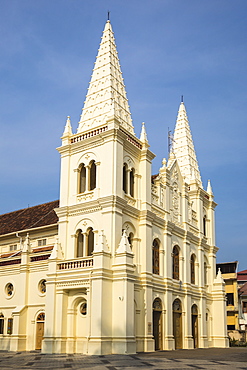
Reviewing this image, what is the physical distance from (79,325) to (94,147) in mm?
11720

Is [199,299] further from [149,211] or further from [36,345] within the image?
[36,345]

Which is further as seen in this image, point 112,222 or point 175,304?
point 175,304

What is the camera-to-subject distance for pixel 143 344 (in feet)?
96.5

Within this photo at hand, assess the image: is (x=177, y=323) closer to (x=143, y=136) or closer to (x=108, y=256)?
(x=108, y=256)

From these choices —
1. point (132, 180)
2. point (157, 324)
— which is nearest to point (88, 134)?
point (132, 180)

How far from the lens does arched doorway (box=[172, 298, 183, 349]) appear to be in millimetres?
34656

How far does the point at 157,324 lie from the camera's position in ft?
106

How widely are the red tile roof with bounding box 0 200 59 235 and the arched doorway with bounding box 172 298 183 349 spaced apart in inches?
454

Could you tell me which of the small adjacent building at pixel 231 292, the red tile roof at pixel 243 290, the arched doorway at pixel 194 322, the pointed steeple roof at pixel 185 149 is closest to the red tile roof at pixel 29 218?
the pointed steeple roof at pixel 185 149

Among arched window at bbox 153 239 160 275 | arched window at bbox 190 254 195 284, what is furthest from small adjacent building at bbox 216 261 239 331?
arched window at bbox 153 239 160 275

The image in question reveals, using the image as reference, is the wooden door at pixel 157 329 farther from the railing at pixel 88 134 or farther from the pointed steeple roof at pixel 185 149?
the pointed steeple roof at pixel 185 149

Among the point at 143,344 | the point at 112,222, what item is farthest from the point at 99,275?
the point at 143,344

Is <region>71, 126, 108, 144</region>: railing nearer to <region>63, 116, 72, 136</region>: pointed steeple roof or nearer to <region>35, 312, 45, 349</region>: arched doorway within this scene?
<region>63, 116, 72, 136</region>: pointed steeple roof

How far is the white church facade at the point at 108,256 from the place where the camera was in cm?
2744
